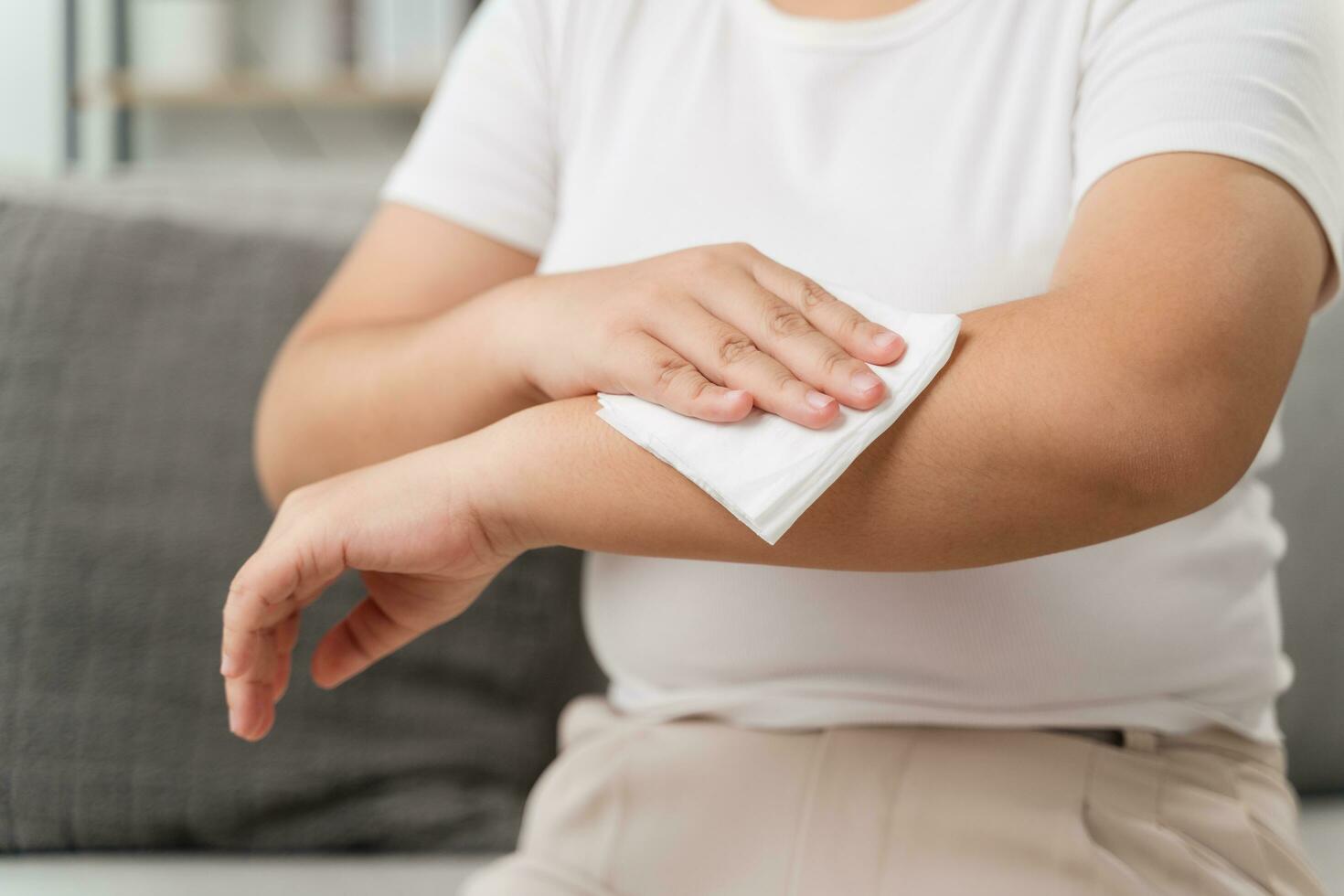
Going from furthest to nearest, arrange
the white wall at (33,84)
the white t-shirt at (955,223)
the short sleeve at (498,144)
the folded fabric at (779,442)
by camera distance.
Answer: the white wall at (33,84) < the short sleeve at (498,144) < the white t-shirt at (955,223) < the folded fabric at (779,442)

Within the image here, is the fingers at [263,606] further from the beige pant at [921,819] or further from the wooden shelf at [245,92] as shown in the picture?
the wooden shelf at [245,92]

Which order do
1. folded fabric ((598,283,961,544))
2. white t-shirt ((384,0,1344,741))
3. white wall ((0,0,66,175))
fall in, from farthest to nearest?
white wall ((0,0,66,175)) < white t-shirt ((384,0,1344,741)) < folded fabric ((598,283,961,544))

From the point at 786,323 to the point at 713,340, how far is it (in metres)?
0.03

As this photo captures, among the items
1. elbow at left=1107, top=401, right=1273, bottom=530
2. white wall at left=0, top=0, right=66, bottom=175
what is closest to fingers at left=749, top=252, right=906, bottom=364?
elbow at left=1107, top=401, right=1273, bottom=530

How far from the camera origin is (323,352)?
29.0 inches

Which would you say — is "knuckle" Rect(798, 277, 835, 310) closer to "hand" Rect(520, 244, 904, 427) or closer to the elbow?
"hand" Rect(520, 244, 904, 427)

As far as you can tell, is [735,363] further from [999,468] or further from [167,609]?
[167,609]

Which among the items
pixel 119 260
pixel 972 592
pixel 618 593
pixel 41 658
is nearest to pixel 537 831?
pixel 618 593

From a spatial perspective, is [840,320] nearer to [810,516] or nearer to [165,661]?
[810,516]

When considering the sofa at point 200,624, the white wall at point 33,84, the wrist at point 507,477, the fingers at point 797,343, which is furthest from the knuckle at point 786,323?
the white wall at point 33,84

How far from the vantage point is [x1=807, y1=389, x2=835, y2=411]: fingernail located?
1.51ft

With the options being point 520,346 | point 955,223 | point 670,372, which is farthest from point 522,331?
point 955,223

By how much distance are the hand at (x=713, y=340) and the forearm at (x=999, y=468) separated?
0.03 m

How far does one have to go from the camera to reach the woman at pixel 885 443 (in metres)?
0.49
